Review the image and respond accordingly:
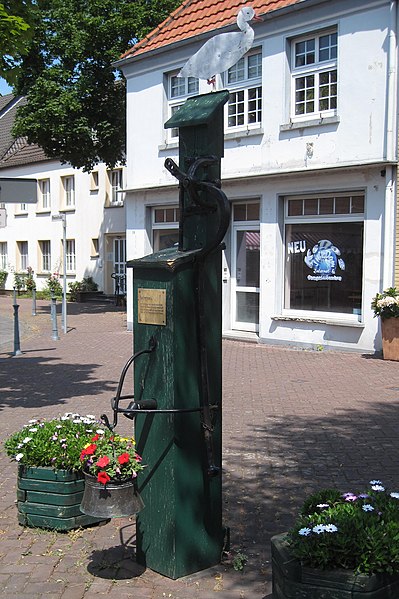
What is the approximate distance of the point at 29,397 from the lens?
970 cm

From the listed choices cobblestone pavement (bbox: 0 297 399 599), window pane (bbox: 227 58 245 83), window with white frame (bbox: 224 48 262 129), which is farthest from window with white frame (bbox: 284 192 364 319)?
window pane (bbox: 227 58 245 83)

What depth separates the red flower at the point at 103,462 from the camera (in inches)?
156

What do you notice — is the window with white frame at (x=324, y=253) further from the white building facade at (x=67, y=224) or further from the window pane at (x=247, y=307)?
the white building facade at (x=67, y=224)

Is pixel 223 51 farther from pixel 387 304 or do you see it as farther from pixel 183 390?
pixel 387 304

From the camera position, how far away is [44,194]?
3497 centimetres

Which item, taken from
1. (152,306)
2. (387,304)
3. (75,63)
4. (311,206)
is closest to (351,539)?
(152,306)

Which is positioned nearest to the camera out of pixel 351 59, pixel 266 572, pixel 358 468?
pixel 266 572

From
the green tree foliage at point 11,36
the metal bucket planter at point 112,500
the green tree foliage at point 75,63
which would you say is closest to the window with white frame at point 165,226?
the green tree foliage at point 75,63

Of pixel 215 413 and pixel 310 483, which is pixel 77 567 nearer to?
pixel 215 413

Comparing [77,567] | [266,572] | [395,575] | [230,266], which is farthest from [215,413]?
[230,266]

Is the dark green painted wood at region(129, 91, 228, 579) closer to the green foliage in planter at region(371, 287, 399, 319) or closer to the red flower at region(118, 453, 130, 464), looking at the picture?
the red flower at region(118, 453, 130, 464)

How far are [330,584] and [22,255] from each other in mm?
36022

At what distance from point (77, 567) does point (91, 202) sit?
2777 cm

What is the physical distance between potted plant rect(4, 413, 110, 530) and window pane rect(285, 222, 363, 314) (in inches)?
359
